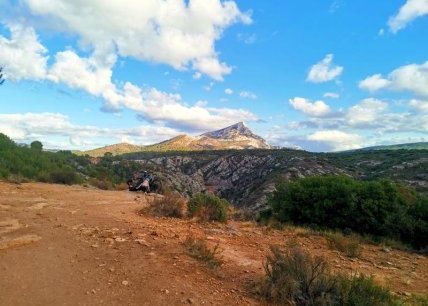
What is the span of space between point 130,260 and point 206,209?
5978mm

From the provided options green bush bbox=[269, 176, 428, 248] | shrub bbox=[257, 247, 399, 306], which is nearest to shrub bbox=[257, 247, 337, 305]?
shrub bbox=[257, 247, 399, 306]

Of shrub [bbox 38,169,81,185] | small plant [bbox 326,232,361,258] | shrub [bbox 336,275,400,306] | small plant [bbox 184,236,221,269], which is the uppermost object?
shrub [bbox 38,169,81,185]

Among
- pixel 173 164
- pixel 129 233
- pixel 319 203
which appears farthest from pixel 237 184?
pixel 129 233

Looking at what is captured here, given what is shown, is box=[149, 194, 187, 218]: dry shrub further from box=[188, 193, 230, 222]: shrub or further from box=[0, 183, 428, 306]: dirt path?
box=[0, 183, 428, 306]: dirt path

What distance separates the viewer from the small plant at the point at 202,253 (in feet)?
26.3

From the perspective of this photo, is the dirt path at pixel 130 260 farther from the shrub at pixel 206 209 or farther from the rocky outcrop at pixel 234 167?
the rocky outcrop at pixel 234 167

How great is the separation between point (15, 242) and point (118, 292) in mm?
3541

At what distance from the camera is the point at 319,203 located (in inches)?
723

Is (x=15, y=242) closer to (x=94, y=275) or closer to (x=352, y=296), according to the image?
(x=94, y=275)

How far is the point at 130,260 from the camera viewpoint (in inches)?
309

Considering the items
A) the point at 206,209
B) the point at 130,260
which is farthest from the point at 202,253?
the point at 206,209

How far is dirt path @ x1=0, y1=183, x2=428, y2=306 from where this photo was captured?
21.3 ft

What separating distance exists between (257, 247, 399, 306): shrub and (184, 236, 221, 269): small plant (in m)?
1.17

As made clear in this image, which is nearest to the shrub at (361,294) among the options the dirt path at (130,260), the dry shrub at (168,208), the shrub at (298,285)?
the shrub at (298,285)
